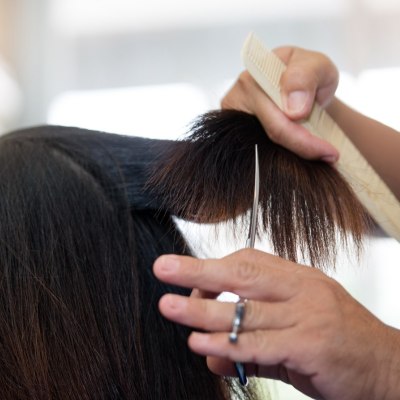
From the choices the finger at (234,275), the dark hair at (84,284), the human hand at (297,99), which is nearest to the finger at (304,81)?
the human hand at (297,99)

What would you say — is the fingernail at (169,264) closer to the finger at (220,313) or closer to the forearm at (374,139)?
the finger at (220,313)

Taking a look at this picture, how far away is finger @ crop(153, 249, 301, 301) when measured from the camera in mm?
466

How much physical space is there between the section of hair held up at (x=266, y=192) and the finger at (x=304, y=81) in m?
0.06

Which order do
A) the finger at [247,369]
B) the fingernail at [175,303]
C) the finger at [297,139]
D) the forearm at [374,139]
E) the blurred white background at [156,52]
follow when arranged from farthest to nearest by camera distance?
1. the blurred white background at [156,52]
2. the forearm at [374,139]
3. the finger at [297,139]
4. the finger at [247,369]
5. the fingernail at [175,303]

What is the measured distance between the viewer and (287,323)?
479mm

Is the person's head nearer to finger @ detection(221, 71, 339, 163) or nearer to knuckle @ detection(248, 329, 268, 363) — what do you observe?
finger @ detection(221, 71, 339, 163)

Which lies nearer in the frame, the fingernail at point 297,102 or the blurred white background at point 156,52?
the fingernail at point 297,102

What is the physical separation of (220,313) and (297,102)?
1.10 ft

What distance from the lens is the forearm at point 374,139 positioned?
83 centimetres

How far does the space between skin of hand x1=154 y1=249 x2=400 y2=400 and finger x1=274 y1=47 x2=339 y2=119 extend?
0.84 ft

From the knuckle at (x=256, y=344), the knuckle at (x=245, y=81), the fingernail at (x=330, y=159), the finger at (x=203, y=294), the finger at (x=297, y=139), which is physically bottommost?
the knuckle at (x=256, y=344)

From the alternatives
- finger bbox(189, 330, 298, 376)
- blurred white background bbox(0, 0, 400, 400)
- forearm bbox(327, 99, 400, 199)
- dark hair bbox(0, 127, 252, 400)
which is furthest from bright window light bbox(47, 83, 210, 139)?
finger bbox(189, 330, 298, 376)

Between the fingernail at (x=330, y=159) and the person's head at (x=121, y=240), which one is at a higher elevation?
the fingernail at (x=330, y=159)

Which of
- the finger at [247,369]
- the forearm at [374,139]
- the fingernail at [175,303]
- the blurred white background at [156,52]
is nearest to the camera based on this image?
the fingernail at [175,303]
